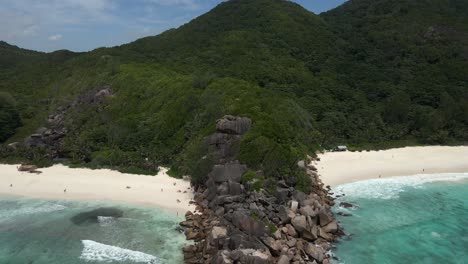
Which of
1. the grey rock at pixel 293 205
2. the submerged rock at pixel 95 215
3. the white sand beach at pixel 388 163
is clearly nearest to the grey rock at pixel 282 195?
the grey rock at pixel 293 205

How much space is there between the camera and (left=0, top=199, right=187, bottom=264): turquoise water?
30.4m

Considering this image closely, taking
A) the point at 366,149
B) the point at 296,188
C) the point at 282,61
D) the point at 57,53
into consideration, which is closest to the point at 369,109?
the point at 366,149

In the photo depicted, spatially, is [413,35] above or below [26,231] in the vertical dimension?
above

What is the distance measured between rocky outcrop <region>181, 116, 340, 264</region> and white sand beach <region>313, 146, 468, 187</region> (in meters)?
12.5

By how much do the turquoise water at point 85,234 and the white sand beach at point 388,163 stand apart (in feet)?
79.0

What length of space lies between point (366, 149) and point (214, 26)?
8349 cm

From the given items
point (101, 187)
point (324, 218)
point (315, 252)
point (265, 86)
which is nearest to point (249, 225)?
point (315, 252)

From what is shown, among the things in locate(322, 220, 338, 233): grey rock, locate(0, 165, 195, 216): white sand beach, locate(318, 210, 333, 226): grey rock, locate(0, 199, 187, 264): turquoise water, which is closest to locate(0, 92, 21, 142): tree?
locate(0, 165, 195, 216): white sand beach

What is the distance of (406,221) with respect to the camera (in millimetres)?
38094

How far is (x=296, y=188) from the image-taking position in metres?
38.4

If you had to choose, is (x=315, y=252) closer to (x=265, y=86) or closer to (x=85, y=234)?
(x=85, y=234)

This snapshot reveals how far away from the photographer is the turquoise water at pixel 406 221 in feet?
102

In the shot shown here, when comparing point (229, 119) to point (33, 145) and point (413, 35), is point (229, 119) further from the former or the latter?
point (413, 35)

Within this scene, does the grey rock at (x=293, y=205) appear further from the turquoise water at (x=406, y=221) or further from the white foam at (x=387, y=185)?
the white foam at (x=387, y=185)
